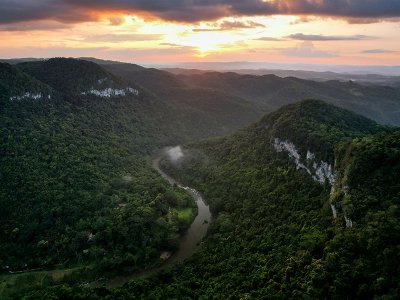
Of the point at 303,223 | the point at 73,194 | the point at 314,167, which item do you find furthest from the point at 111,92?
the point at 303,223

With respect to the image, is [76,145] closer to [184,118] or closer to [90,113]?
[90,113]

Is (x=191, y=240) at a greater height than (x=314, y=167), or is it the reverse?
(x=314, y=167)

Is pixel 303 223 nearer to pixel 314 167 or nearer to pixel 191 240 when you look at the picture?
pixel 314 167

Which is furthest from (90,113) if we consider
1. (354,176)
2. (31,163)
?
(354,176)

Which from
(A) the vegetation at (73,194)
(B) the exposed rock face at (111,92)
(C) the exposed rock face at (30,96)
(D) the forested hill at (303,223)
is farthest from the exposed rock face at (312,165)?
(B) the exposed rock face at (111,92)

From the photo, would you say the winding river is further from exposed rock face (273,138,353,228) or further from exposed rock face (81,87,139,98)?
exposed rock face (81,87,139,98)

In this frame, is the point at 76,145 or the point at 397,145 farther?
the point at 76,145

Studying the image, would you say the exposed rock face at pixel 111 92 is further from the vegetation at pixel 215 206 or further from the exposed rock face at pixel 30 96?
the exposed rock face at pixel 30 96

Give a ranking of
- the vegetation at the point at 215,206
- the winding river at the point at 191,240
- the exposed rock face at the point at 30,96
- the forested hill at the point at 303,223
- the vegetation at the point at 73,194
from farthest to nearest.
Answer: the exposed rock face at the point at 30,96, the vegetation at the point at 73,194, the winding river at the point at 191,240, the vegetation at the point at 215,206, the forested hill at the point at 303,223
